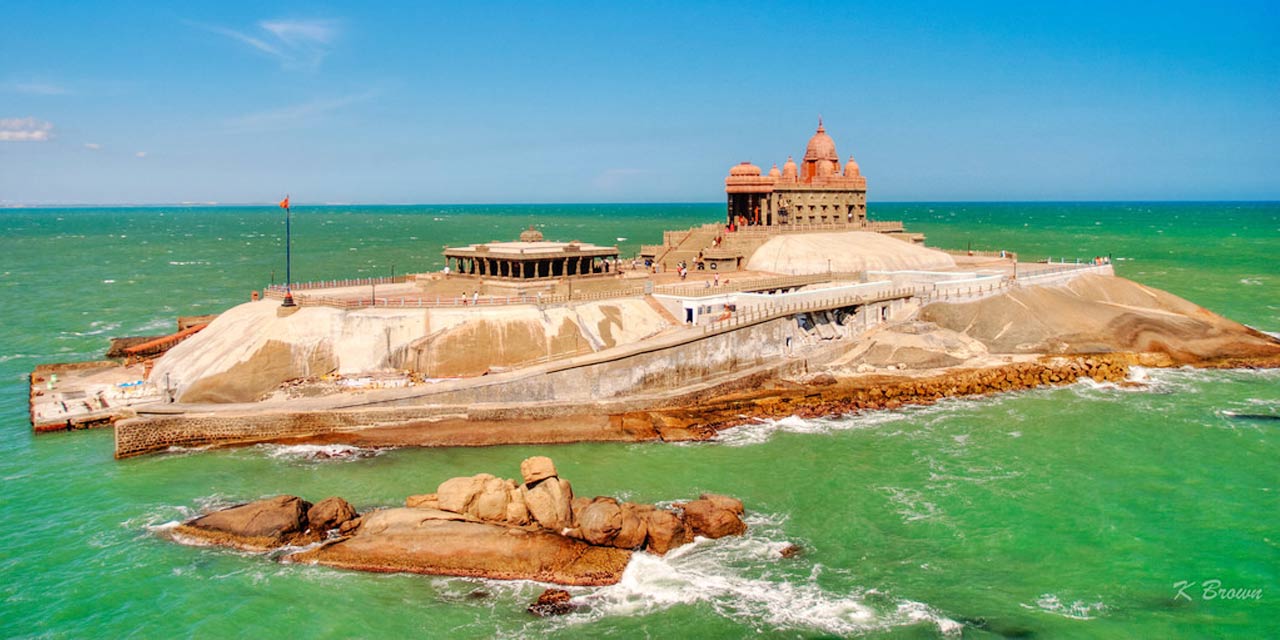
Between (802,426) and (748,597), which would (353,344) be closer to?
(802,426)

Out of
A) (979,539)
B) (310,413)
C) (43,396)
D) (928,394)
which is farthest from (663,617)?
(43,396)

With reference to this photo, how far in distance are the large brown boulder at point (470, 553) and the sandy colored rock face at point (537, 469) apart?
2.03 meters

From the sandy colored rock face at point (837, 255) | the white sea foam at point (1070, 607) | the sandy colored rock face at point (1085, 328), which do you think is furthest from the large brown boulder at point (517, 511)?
the sandy colored rock face at point (837, 255)

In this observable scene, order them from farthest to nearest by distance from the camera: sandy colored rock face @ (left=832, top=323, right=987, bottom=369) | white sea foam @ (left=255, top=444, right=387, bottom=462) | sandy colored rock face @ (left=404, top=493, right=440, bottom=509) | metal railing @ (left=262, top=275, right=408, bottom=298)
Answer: sandy colored rock face @ (left=832, top=323, right=987, bottom=369) → metal railing @ (left=262, top=275, right=408, bottom=298) → white sea foam @ (left=255, top=444, right=387, bottom=462) → sandy colored rock face @ (left=404, top=493, right=440, bottom=509)

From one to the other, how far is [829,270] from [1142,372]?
21.1 m

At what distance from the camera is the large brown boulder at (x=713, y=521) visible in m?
30.5

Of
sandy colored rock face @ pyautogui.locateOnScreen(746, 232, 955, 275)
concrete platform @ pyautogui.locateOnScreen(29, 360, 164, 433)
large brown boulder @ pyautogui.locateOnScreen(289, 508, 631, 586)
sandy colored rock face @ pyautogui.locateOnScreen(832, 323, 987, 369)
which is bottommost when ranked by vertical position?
large brown boulder @ pyautogui.locateOnScreen(289, 508, 631, 586)

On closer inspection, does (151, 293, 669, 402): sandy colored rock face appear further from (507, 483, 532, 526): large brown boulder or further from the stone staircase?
the stone staircase

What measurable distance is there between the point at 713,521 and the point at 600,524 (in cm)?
403

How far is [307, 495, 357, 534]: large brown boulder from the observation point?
98.9 feet

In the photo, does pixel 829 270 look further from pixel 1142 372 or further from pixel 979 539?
pixel 979 539

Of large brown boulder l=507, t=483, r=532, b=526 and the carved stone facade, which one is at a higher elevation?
the carved stone facade

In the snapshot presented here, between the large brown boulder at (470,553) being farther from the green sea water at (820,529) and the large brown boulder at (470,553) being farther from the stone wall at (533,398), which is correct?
the stone wall at (533,398)

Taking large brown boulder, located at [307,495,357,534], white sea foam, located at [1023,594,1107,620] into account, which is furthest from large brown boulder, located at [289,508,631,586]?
white sea foam, located at [1023,594,1107,620]
